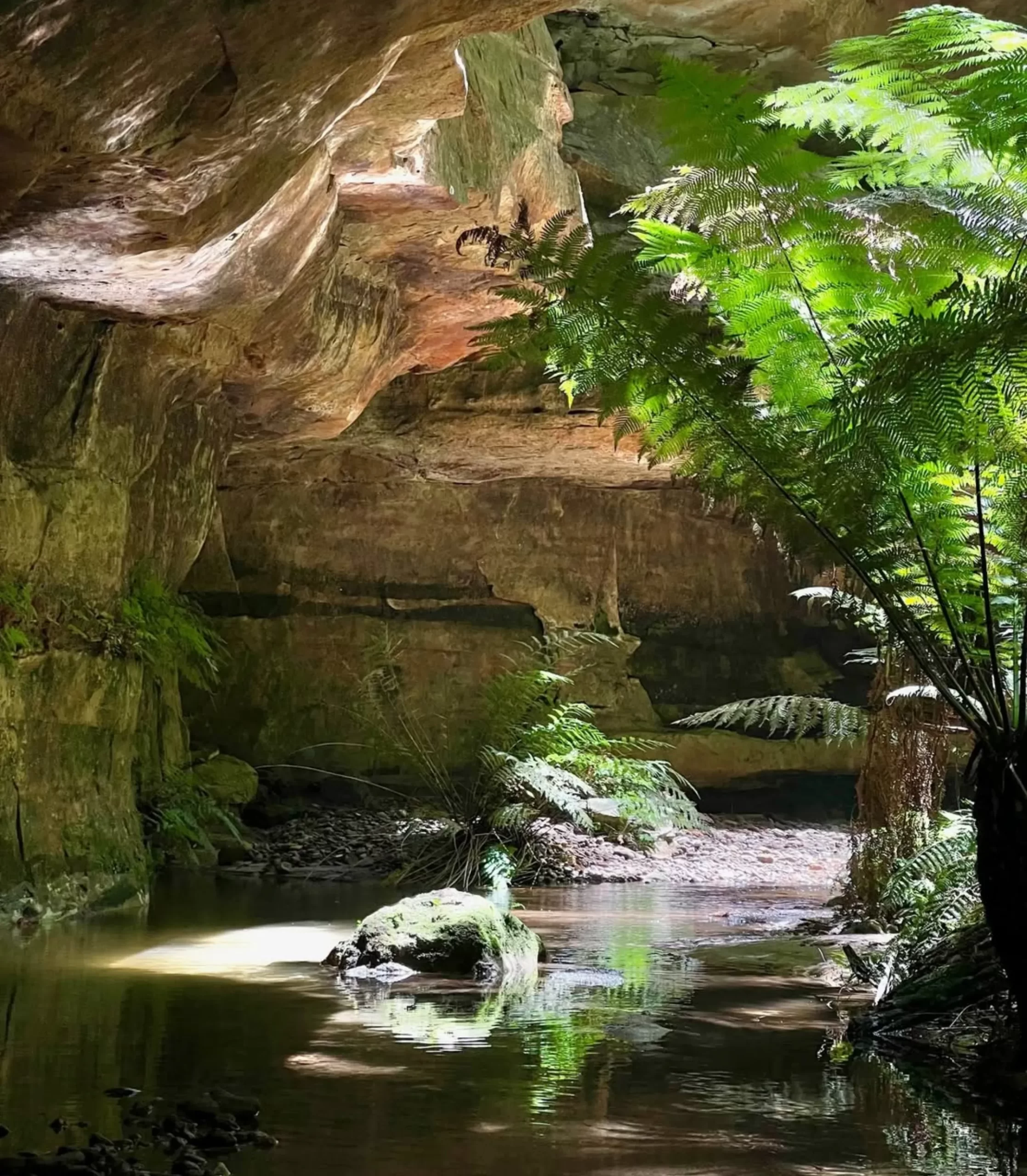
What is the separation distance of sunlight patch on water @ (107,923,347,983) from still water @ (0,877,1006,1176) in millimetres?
18

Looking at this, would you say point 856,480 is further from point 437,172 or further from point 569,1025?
point 437,172

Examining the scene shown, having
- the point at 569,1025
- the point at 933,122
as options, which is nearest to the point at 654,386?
the point at 933,122

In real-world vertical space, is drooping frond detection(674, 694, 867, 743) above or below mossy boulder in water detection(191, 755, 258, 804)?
above

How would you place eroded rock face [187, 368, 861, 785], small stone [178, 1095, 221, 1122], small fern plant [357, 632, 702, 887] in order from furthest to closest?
1. eroded rock face [187, 368, 861, 785]
2. small fern plant [357, 632, 702, 887]
3. small stone [178, 1095, 221, 1122]

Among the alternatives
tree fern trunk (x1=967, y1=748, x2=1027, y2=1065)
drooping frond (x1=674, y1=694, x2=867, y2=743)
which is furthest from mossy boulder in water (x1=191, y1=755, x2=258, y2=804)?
tree fern trunk (x1=967, y1=748, x2=1027, y2=1065)

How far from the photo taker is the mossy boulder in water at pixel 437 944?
390 centimetres

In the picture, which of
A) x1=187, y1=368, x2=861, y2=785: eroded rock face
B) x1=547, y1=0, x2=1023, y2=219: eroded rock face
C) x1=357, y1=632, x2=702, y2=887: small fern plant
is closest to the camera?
x1=357, y1=632, x2=702, y2=887: small fern plant

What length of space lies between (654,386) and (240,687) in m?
7.70

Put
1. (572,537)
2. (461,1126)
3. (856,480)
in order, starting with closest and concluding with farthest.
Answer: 1. (461,1126)
2. (856,480)
3. (572,537)

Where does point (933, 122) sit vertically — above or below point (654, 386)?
above

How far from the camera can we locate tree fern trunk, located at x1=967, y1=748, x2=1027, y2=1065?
2.82 metres

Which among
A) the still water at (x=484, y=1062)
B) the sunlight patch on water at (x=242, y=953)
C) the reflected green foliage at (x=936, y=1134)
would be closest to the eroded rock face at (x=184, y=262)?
the sunlight patch on water at (x=242, y=953)

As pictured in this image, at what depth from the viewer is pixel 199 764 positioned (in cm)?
859

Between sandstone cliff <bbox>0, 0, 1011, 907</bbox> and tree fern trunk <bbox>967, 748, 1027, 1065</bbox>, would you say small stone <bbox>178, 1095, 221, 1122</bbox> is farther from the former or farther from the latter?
sandstone cliff <bbox>0, 0, 1011, 907</bbox>
